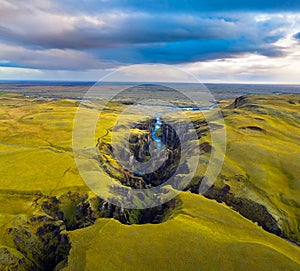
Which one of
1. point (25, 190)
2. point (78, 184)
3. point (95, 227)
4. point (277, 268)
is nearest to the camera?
point (277, 268)

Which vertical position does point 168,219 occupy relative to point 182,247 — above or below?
below

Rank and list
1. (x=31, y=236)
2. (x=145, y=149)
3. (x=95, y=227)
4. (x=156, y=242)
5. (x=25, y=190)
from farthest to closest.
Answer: (x=145, y=149)
(x=25, y=190)
(x=31, y=236)
(x=95, y=227)
(x=156, y=242)

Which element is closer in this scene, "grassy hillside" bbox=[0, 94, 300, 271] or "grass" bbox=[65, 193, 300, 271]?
"grass" bbox=[65, 193, 300, 271]

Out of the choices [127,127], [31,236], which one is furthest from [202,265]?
[127,127]

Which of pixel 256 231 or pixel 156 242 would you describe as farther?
pixel 256 231

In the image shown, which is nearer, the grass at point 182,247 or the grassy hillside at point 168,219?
the grass at point 182,247

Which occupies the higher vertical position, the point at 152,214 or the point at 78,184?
the point at 78,184

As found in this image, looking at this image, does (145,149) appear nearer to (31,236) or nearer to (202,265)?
(31,236)

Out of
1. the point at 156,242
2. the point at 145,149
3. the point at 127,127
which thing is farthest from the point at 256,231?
the point at 127,127

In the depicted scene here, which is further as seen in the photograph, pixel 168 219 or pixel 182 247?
pixel 168 219

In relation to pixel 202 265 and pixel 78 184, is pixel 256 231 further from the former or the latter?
pixel 78 184
